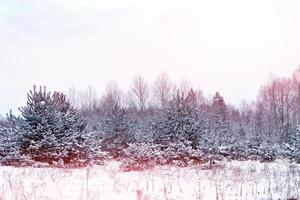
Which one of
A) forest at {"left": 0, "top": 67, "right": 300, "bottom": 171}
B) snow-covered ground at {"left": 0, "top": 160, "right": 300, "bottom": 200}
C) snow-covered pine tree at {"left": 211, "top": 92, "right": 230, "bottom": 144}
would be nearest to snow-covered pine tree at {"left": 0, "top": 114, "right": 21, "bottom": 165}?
forest at {"left": 0, "top": 67, "right": 300, "bottom": 171}

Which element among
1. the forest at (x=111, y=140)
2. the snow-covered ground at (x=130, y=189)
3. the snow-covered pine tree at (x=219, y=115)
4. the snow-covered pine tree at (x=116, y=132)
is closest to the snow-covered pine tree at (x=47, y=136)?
the forest at (x=111, y=140)

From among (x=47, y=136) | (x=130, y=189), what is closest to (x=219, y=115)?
(x=47, y=136)

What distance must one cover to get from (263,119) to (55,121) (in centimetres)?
5482

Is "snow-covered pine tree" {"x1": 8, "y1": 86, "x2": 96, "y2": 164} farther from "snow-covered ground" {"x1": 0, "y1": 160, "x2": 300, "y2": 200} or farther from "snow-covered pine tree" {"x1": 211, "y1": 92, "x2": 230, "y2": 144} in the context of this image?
"snow-covered pine tree" {"x1": 211, "y1": 92, "x2": 230, "y2": 144}

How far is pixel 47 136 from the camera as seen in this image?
70.9 feet

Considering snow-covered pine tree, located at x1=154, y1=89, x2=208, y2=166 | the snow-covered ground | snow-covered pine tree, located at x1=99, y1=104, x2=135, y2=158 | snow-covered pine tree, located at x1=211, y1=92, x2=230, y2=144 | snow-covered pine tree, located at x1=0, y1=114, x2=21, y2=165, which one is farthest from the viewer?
snow-covered pine tree, located at x1=211, y1=92, x2=230, y2=144

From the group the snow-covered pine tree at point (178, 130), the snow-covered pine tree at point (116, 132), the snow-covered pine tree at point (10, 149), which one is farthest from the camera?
the snow-covered pine tree at point (116, 132)

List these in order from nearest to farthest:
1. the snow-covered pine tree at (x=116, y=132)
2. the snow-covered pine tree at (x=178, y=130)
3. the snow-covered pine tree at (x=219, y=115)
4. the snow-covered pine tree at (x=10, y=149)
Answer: the snow-covered pine tree at (x=10, y=149) < the snow-covered pine tree at (x=178, y=130) < the snow-covered pine tree at (x=116, y=132) < the snow-covered pine tree at (x=219, y=115)

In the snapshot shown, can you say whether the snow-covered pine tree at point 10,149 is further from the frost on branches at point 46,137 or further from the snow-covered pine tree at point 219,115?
the snow-covered pine tree at point 219,115

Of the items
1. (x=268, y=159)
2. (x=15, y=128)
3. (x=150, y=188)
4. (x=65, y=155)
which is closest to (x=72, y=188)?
(x=150, y=188)

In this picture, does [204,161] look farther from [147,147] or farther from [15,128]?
[15,128]

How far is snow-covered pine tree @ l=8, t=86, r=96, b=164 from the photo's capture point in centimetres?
2148

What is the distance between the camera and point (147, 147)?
2231cm

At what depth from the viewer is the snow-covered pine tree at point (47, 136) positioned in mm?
21484
